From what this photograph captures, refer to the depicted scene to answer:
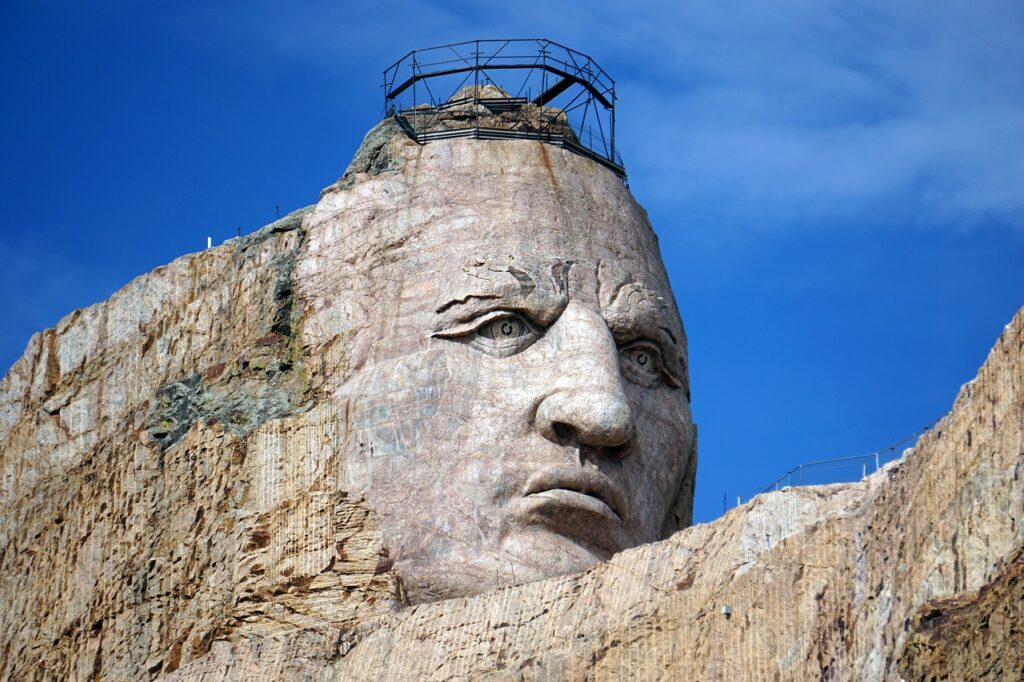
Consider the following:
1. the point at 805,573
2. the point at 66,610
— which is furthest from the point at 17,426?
the point at 805,573

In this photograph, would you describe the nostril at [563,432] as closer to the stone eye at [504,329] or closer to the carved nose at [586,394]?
the carved nose at [586,394]

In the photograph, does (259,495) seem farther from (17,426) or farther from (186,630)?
(17,426)

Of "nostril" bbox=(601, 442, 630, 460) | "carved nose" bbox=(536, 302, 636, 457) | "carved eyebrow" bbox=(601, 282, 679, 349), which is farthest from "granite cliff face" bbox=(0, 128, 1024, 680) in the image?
"nostril" bbox=(601, 442, 630, 460)

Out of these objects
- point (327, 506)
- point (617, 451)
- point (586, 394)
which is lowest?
point (327, 506)

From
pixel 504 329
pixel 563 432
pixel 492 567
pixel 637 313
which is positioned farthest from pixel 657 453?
pixel 492 567

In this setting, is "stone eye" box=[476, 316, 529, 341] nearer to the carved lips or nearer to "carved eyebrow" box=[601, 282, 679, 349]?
"carved eyebrow" box=[601, 282, 679, 349]

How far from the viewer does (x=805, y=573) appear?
56.0 ft

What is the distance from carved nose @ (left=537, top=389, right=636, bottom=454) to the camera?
21.6m

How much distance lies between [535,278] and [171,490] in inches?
155

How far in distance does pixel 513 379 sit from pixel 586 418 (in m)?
0.84

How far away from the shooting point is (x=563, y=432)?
21766mm

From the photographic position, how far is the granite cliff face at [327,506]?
17688 millimetres

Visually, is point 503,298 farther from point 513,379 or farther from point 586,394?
point 586,394

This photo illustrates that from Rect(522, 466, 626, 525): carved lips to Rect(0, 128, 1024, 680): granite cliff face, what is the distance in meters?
0.75
